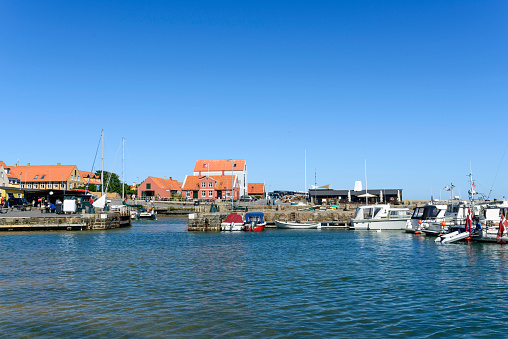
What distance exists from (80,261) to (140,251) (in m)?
6.77

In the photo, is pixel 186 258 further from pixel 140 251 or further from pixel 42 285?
pixel 42 285

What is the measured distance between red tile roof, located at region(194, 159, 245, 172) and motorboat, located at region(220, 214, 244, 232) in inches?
3156

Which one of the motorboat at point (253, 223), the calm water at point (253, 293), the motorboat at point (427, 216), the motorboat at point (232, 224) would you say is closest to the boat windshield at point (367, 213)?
the motorboat at point (427, 216)

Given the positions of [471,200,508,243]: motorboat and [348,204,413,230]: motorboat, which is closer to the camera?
[471,200,508,243]: motorboat

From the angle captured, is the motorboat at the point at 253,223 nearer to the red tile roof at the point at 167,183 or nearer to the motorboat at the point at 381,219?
the motorboat at the point at 381,219

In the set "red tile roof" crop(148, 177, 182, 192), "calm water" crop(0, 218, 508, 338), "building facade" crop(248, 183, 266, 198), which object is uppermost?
"red tile roof" crop(148, 177, 182, 192)

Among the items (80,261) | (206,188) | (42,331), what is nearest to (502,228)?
(80,261)

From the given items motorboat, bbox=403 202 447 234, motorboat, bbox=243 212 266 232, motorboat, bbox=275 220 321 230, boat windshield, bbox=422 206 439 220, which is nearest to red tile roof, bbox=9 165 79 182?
motorboat, bbox=243 212 266 232

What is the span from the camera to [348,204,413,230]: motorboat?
5900cm

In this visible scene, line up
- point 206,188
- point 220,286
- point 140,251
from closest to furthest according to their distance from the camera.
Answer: point 220,286 < point 140,251 < point 206,188

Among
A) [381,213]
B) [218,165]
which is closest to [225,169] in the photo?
[218,165]

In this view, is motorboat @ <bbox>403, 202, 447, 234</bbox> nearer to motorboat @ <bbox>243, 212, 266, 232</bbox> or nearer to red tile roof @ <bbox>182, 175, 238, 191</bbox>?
motorboat @ <bbox>243, 212, 266, 232</bbox>

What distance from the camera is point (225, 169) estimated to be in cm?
14100

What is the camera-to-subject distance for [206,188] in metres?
127
